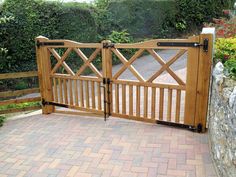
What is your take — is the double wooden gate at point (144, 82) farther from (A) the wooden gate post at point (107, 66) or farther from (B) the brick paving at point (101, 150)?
(B) the brick paving at point (101, 150)

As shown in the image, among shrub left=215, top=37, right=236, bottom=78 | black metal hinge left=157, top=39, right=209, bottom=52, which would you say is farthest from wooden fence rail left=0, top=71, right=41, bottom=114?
shrub left=215, top=37, right=236, bottom=78

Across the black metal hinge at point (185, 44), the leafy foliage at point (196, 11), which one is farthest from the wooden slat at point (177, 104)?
the leafy foliage at point (196, 11)

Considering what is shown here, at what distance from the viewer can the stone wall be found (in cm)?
240

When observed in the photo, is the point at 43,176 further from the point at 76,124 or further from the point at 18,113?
the point at 18,113

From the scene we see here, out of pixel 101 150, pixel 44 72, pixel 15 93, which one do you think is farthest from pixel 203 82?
pixel 15 93

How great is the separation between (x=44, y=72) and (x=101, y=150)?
2171 millimetres

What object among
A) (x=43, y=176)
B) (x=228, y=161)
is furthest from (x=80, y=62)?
(x=228, y=161)

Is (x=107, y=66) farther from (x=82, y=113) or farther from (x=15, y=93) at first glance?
(x=15, y=93)

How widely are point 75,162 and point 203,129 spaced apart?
194 centimetres

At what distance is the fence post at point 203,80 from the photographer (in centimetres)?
374

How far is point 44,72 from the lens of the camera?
512 cm

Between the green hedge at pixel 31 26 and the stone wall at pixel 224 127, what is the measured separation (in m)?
5.93

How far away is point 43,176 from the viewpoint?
10.2 feet

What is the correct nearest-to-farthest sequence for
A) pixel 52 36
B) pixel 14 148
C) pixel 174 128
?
pixel 14 148 → pixel 174 128 → pixel 52 36
